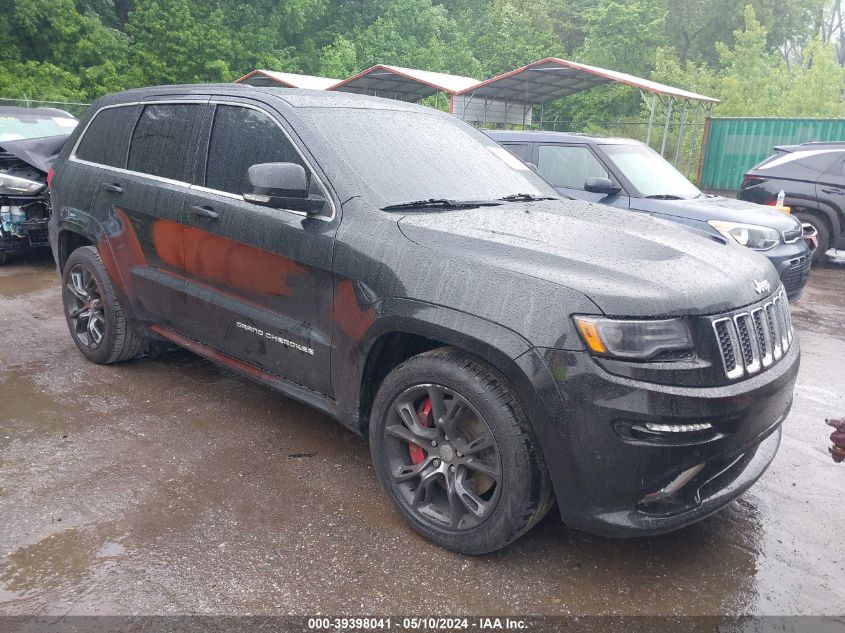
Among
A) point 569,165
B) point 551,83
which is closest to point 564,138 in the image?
point 569,165

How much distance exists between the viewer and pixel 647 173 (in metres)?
7.22

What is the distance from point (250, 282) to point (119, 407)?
1419 mm

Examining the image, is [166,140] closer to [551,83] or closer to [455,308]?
[455,308]

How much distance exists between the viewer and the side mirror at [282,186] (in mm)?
3025

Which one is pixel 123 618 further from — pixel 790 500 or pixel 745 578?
pixel 790 500

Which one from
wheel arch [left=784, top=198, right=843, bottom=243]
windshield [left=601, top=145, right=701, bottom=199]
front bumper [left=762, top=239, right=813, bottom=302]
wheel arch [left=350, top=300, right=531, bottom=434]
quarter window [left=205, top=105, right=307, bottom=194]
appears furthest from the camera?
wheel arch [left=784, top=198, right=843, bottom=243]

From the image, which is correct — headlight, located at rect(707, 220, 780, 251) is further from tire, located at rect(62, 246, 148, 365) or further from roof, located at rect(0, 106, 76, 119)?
roof, located at rect(0, 106, 76, 119)

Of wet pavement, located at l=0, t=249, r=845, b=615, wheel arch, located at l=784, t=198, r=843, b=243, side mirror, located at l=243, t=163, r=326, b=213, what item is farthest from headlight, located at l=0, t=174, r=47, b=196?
wheel arch, located at l=784, t=198, r=843, b=243

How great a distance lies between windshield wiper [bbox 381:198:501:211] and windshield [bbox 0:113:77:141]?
23.8ft

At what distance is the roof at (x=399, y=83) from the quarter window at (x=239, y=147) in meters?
16.8

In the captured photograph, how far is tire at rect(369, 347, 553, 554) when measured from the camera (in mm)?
2535

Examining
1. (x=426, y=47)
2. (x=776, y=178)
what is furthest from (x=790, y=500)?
(x=426, y=47)

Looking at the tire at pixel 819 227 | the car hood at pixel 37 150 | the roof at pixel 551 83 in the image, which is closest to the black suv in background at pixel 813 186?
the tire at pixel 819 227

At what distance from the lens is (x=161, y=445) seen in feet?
12.2
